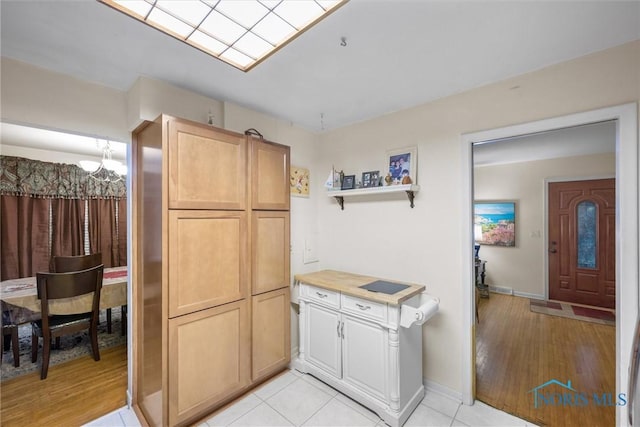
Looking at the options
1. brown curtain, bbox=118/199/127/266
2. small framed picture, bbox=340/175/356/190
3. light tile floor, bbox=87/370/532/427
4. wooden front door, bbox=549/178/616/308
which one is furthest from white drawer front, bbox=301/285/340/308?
wooden front door, bbox=549/178/616/308

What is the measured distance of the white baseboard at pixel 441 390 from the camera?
2066 mm

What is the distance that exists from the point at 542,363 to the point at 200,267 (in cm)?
332

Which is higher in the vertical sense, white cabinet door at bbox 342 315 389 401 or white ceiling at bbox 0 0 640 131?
white ceiling at bbox 0 0 640 131

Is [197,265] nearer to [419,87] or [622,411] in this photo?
[419,87]

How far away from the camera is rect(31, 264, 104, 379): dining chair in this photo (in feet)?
8.13

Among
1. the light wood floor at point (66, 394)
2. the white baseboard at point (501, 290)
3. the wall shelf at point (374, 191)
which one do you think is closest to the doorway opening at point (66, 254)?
the light wood floor at point (66, 394)

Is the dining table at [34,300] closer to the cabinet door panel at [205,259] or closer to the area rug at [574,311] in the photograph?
the cabinet door panel at [205,259]

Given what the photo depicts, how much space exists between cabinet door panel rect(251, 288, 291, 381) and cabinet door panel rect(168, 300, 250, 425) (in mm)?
99

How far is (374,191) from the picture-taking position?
240cm

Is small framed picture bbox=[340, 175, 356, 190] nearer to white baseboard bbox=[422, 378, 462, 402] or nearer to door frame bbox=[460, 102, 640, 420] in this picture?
door frame bbox=[460, 102, 640, 420]

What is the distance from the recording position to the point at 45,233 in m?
3.80

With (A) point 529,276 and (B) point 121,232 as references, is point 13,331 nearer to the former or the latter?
(B) point 121,232

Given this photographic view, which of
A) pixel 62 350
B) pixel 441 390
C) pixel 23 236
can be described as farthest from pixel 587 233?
pixel 23 236

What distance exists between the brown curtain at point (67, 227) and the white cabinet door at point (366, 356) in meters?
4.49
